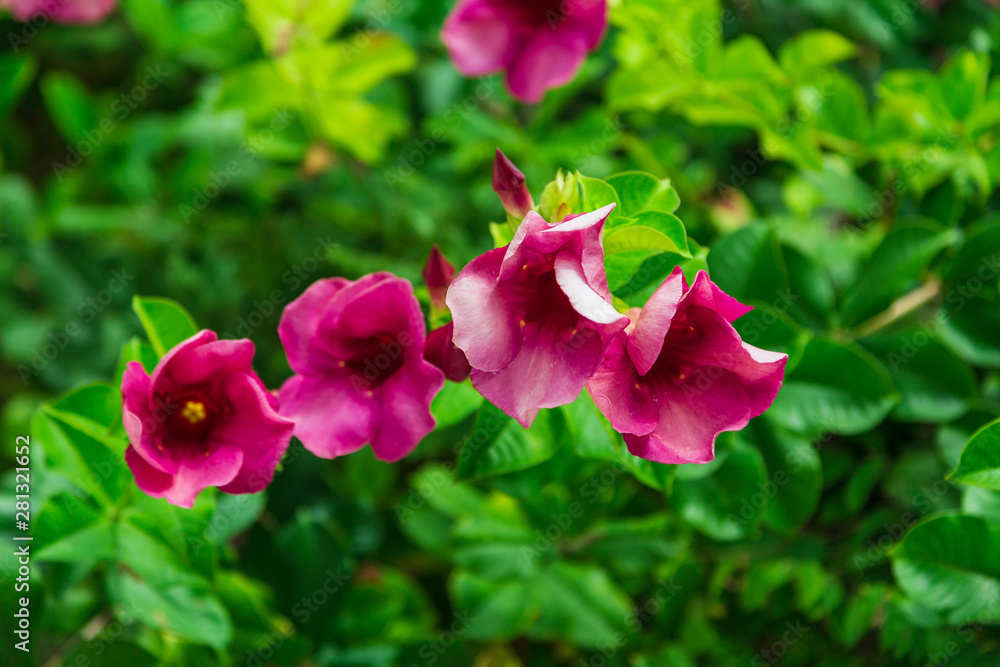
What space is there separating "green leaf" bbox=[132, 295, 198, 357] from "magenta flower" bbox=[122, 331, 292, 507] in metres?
0.12

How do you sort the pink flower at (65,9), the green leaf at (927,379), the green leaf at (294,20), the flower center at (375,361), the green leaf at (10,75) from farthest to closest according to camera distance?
the pink flower at (65,9), the green leaf at (10,75), the green leaf at (294,20), the green leaf at (927,379), the flower center at (375,361)

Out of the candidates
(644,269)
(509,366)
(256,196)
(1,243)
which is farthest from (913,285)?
(1,243)

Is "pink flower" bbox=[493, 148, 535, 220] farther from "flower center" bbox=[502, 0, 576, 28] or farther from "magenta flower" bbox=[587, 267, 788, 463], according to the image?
"flower center" bbox=[502, 0, 576, 28]

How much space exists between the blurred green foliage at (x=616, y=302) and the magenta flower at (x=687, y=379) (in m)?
0.06

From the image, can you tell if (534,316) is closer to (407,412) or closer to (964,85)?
(407,412)

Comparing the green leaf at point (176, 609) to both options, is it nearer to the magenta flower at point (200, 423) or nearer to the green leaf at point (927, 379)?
the magenta flower at point (200, 423)

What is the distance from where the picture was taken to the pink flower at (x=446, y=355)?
0.68 meters

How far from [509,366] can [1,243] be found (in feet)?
5.24

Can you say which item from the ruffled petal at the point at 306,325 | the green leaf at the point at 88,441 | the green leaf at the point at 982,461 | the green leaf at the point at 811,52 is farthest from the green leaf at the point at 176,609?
the green leaf at the point at 811,52

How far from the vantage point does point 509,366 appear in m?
0.61

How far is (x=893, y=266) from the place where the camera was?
976mm

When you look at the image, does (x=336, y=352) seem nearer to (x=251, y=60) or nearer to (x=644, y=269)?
(x=644, y=269)

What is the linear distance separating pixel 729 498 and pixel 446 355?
0.43 metres
